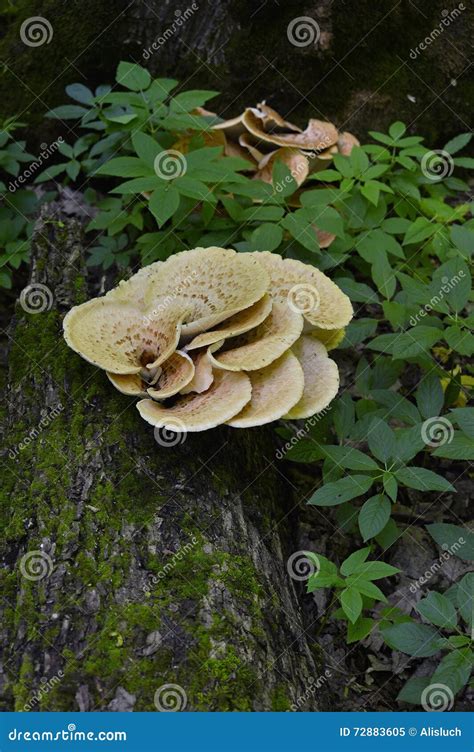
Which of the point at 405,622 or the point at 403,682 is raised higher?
the point at 405,622

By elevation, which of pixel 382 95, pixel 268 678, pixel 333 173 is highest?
pixel 382 95

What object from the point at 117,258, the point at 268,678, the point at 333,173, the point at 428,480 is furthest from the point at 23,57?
the point at 268,678

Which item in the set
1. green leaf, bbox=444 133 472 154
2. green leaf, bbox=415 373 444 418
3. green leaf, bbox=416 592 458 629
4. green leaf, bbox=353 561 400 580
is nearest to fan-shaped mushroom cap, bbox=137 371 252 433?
green leaf, bbox=353 561 400 580

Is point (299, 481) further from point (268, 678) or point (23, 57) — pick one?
point (23, 57)

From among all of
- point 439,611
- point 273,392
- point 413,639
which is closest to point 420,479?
point 439,611

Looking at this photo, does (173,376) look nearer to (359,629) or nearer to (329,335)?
(329,335)

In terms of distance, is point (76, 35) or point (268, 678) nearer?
point (268, 678)

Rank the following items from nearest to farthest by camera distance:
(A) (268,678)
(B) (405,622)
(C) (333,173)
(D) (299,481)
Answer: (A) (268,678) < (B) (405,622) < (D) (299,481) < (C) (333,173)

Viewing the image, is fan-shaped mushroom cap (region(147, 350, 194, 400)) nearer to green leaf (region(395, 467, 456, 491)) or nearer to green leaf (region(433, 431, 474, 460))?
green leaf (region(395, 467, 456, 491))
